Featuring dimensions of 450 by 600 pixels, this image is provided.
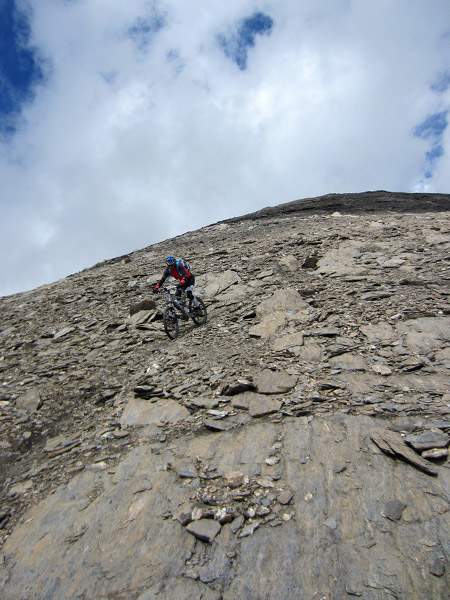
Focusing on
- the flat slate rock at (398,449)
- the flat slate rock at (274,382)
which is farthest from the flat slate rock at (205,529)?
the flat slate rock at (274,382)

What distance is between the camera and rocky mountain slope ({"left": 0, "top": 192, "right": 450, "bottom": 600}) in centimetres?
393

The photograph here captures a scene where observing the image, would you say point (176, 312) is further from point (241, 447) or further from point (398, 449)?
point (398, 449)

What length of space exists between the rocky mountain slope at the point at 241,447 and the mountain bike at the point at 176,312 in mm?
373

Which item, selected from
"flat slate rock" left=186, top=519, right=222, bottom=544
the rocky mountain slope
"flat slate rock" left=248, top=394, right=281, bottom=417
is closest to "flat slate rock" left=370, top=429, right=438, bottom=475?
the rocky mountain slope

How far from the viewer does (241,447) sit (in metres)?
5.73

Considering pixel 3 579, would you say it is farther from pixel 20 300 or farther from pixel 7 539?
pixel 20 300

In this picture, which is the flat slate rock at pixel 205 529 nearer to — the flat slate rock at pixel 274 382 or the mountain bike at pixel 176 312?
the flat slate rock at pixel 274 382

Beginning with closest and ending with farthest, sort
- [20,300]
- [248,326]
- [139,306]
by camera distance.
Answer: [248,326] → [139,306] → [20,300]

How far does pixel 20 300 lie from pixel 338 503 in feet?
56.0

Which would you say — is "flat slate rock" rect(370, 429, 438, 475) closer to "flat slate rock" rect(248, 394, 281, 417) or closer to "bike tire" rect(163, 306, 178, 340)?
"flat slate rock" rect(248, 394, 281, 417)

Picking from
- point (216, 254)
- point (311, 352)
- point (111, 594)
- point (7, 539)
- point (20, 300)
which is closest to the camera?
point (111, 594)

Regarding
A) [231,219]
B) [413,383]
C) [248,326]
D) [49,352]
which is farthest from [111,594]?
[231,219]

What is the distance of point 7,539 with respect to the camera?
497 centimetres

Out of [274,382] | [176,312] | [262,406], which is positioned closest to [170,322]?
[176,312]
